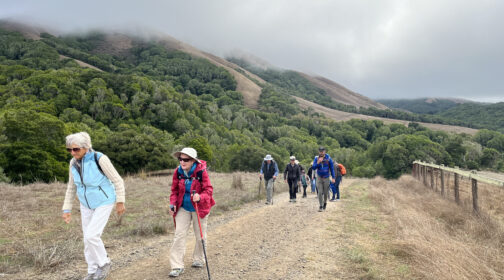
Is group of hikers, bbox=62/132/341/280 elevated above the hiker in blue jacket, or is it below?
above

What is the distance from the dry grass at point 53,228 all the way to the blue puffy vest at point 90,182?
69.6 inches

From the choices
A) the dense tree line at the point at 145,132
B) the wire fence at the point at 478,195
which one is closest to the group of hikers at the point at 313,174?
the wire fence at the point at 478,195

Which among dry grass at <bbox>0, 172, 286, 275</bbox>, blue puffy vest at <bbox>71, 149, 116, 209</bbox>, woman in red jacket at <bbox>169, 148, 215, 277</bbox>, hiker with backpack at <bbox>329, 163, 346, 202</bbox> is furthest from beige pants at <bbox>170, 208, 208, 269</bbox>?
hiker with backpack at <bbox>329, 163, 346, 202</bbox>

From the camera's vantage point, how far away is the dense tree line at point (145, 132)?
40.8 meters

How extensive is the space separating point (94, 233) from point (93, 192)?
56 centimetres

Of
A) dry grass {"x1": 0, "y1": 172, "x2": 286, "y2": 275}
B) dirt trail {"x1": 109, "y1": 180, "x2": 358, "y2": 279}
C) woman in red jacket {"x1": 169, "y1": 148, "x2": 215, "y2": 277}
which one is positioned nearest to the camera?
woman in red jacket {"x1": 169, "y1": 148, "x2": 215, "y2": 277}

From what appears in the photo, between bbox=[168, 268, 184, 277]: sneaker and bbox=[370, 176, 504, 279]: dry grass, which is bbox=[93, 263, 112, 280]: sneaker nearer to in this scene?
bbox=[168, 268, 184, 277]: sneaker

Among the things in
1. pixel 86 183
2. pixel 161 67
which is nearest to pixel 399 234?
pixel 86 183

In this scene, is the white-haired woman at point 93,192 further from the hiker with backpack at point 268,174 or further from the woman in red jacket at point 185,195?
the hiker with backpack at point 268,174

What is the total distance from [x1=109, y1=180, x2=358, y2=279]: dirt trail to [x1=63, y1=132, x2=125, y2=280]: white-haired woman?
0.62m

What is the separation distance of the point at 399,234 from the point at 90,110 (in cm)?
9354

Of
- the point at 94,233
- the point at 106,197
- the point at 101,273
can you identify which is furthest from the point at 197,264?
the point at 106,197

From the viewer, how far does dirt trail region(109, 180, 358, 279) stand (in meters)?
5.15

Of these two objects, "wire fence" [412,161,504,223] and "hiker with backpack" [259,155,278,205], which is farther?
"hiker with backpack" [259,155,278,205]
